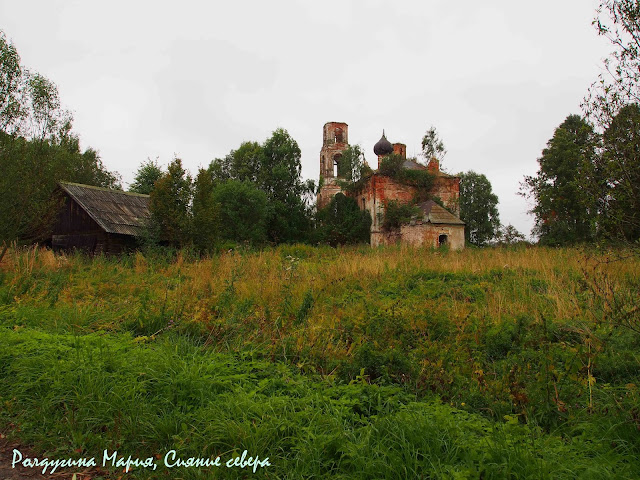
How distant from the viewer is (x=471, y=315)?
20.4ft

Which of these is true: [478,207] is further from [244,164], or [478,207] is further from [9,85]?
[9,85]

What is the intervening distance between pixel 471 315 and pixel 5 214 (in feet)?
37.6

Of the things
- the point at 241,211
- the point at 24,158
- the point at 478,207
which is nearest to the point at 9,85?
the point at 24,158

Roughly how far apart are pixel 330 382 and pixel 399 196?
2837 centimetres

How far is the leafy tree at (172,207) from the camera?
16938 mm

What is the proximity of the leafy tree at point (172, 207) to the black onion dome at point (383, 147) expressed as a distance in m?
23.8

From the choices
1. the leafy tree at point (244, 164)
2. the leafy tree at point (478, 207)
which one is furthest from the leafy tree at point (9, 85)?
the leafy tree at point (478, 207)

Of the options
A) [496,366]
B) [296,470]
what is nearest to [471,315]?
[496,366]

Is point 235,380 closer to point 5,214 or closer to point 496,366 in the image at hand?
point 496,366

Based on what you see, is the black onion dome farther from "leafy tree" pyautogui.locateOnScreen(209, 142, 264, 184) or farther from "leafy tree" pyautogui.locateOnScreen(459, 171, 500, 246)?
"leafy tree" pyautogui.locateOnScreen(459, 171, 500, 246)

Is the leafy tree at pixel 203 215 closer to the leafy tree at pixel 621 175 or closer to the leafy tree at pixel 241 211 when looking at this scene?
the leafy tree at pixel 241 211

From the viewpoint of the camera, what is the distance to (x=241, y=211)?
3191 centimetres

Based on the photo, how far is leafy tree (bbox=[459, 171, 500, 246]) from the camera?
47375mm

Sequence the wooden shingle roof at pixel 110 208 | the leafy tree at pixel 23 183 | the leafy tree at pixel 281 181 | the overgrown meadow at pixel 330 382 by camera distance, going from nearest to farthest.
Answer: the overgrown meadow at pixel 330 382
the leafy tree at pixel 23 183
the wooden shingle roof at pixel 110 208
the leafy tree at pixel 281 181
